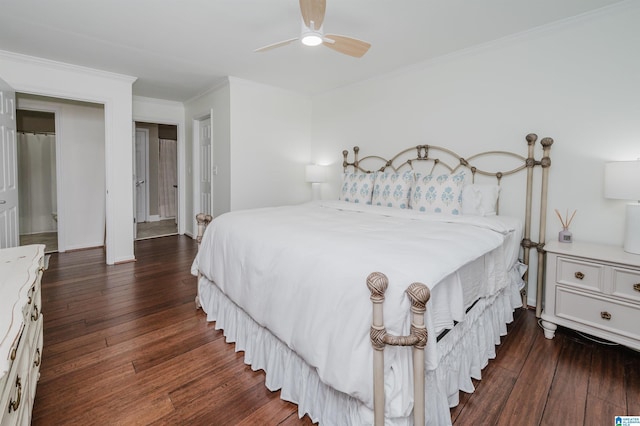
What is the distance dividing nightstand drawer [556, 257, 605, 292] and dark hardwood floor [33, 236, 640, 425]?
0.45m

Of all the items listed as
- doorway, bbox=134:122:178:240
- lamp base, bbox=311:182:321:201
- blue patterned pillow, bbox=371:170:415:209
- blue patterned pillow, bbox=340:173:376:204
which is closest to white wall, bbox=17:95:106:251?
doorway, bbox=134:122:178:240

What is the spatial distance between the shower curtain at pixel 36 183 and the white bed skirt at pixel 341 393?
5.27 meters

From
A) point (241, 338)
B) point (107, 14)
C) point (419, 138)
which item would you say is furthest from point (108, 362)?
point (419, 138)

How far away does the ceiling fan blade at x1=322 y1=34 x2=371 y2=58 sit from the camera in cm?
224

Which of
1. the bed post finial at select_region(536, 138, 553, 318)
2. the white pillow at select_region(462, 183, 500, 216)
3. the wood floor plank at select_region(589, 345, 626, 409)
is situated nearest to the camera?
the wood floor plank at select_region(589, 345, 626, 409)

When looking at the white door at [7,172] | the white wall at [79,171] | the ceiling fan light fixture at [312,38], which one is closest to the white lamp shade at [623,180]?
the ceiling fan light fixture at [312,38]

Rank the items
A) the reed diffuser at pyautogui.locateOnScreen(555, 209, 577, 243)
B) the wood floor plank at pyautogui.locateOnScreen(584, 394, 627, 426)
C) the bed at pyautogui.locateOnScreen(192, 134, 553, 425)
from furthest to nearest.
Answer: the reed diffuser at pyautogui.locateOnScreen(555, 209, 577, 243) < the wood floor plank at pyautogui.locateOnScreen(584, 394, 627, 426) < the bed at pyautogui.locateOnScreen(192, 134, 553, 425)

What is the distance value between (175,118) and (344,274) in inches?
207

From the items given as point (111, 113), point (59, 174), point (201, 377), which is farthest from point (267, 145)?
point (201, 377)

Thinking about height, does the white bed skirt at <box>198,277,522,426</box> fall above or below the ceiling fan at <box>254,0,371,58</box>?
below

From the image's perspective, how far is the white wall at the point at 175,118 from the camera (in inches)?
201

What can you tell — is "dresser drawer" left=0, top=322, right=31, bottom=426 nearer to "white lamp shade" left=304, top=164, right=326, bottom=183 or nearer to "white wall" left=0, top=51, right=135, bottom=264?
"white wall" left=0, top=51, right=135, bottom=264

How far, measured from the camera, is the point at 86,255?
430 cm

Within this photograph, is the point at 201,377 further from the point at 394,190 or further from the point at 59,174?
the point at 59,174
